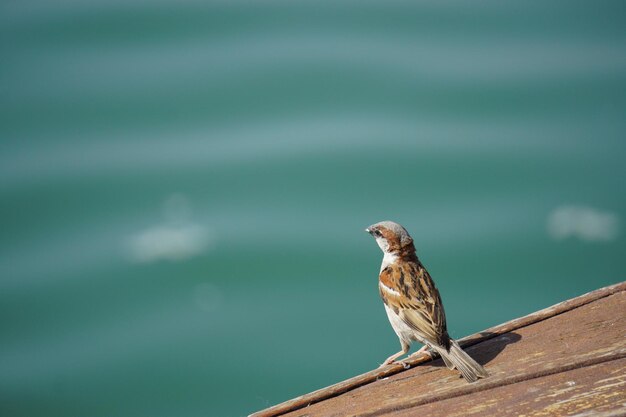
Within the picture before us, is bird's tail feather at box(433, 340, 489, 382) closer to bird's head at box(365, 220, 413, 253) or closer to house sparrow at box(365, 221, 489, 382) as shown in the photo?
house sparrow at box(365, 221, 489, 382)

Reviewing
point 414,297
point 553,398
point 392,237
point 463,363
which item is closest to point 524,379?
point 553,398

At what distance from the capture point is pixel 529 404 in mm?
2904

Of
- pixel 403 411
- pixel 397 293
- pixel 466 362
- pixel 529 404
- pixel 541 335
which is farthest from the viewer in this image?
pixel 397 293

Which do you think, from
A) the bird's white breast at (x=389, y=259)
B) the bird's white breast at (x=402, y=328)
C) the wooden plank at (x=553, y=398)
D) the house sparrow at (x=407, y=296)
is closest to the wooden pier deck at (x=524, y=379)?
the wooden plank at (x=553, y=398)

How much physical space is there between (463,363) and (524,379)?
0.37 m

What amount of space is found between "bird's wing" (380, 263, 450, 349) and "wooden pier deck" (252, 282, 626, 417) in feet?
0.93

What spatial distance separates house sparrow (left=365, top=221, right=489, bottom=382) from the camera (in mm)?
4194

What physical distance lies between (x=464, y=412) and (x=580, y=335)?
0.85 metres

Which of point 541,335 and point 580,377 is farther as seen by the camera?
point 541,335

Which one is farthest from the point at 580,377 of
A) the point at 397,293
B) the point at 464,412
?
the point at 397,293

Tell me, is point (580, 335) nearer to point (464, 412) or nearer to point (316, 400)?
point (464, 412)

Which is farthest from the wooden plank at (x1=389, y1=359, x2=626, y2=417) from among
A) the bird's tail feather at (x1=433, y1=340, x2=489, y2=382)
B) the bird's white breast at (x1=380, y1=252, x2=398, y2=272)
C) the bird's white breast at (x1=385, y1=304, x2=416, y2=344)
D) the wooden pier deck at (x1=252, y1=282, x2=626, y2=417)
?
the bird's white breast at (x1=380, y1=252, x2=398, y2=272)

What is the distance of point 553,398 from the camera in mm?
2912

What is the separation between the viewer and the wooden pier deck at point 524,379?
9.55ft
